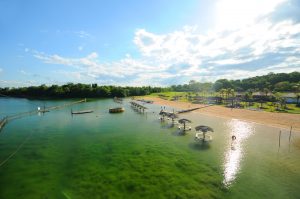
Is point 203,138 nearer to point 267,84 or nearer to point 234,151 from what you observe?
point 234,151

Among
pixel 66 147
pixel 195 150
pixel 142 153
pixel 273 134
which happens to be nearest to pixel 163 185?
pixel 142 153

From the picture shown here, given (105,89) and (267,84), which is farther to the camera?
(105,89)

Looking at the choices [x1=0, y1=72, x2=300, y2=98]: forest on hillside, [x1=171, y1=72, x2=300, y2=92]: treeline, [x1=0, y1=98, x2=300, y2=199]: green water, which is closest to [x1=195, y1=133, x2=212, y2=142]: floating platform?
[x1=0, y1=98, x2=300, y2=199]: green water

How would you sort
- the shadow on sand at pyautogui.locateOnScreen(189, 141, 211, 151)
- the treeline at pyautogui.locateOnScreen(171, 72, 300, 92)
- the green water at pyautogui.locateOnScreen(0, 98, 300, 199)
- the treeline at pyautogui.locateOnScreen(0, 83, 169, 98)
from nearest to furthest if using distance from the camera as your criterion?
the green water at pyautogui.locateOnScreen(0, 98, 300, 199), the shadow on sand at pyautogui.locateOnScreen(189, 141, 211, 151), the treeline at pyautogui.locateOnScreen(171, 72, 300, 92), the treeline at pyautogui.locateOnScreen(0, 83, 169, 98)

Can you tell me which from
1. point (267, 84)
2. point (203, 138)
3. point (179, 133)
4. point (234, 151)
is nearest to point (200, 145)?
point (203, 138)

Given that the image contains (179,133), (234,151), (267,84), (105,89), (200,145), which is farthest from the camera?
(105,89)

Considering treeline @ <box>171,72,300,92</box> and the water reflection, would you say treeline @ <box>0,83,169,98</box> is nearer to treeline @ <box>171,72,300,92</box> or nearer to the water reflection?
treeline @ <box>171,72,300,92</box>
